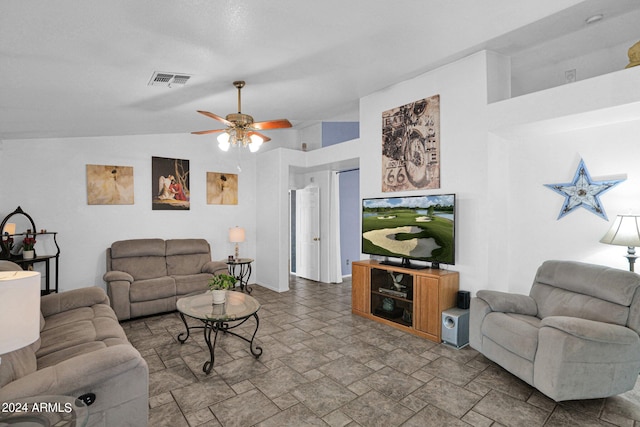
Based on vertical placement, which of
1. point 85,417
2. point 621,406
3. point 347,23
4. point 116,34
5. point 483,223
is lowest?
point 621,406

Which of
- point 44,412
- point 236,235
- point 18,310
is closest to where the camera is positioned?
point 18,310

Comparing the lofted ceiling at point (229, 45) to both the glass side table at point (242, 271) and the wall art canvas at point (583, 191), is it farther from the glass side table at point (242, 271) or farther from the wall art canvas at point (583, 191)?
the glass side table at point (242, 271)

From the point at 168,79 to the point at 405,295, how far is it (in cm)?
337

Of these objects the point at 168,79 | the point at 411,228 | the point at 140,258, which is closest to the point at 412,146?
the point at 411,228

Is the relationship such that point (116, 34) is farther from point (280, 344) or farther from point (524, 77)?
point (524, 77)

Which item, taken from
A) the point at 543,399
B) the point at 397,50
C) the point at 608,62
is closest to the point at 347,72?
the point at 397,50

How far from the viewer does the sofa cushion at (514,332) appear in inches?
98.3

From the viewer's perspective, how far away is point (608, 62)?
11.0ft

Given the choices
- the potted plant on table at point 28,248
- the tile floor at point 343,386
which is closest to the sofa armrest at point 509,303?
the tile floor at point 343,386

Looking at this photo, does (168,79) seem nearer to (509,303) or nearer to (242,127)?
(242,127)

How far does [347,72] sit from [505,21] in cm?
148

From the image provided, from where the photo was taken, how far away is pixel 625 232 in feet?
9.39

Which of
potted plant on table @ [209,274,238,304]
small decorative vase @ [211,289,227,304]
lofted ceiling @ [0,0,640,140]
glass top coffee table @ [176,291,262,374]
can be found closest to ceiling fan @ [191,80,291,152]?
lofted ceiling @ [0,0,640,140]

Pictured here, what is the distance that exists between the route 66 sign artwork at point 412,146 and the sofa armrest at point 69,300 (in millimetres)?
3569
